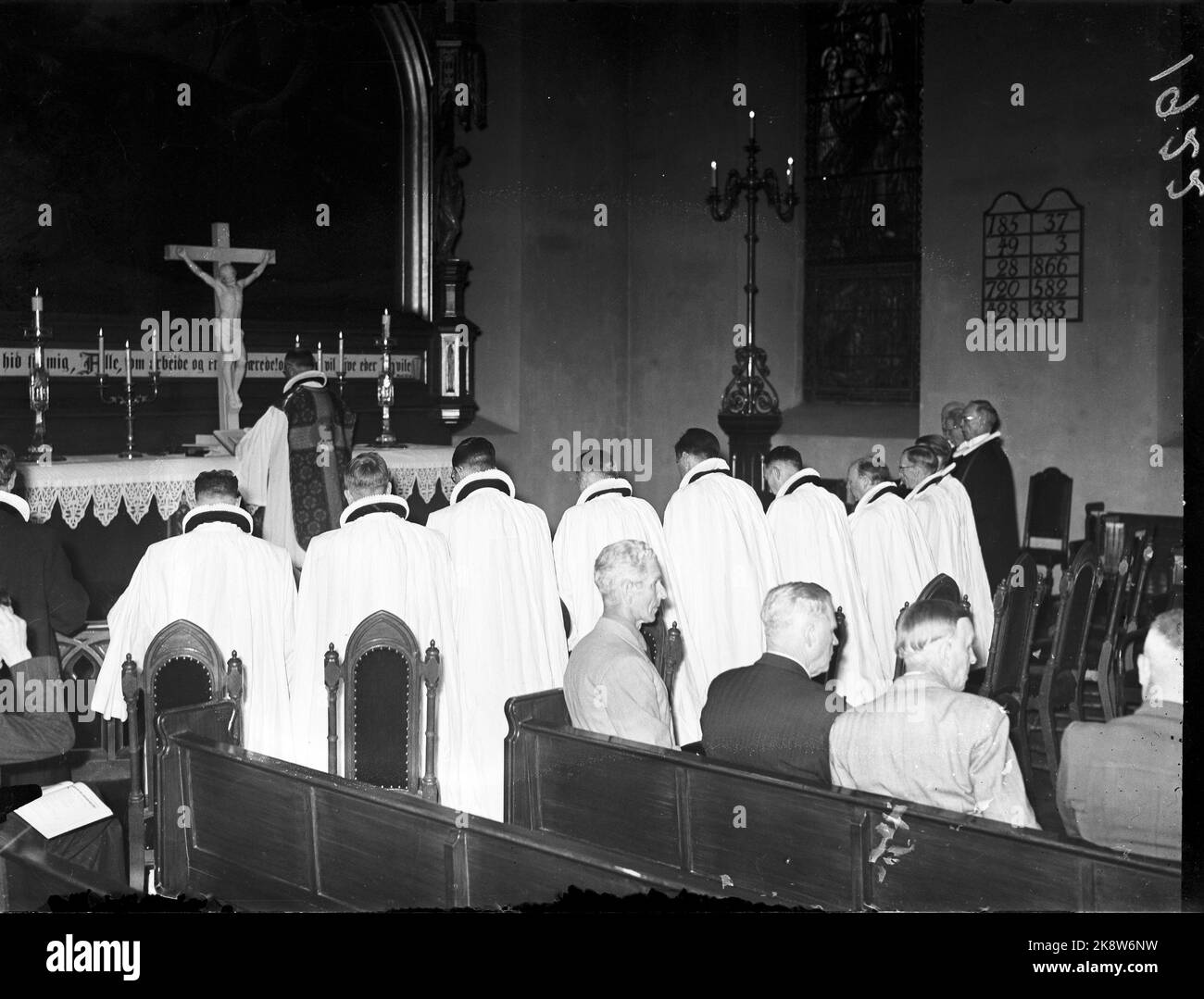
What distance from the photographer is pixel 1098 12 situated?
29.3ft

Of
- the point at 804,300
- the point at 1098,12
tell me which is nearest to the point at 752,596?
the point at 1098,12

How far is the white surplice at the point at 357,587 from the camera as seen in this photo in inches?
223

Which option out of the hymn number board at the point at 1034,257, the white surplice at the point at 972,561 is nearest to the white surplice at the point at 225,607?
the white surplice at the point at 972,561

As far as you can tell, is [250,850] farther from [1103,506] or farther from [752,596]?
[1103,506]

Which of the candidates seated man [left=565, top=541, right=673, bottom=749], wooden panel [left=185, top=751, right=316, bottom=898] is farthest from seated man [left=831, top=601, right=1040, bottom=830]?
wooden panel [left=185, top=751, right=316, bottom=898]

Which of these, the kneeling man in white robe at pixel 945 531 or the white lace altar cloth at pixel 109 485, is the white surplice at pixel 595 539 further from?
the white lace altar cloth at pixel 109 485

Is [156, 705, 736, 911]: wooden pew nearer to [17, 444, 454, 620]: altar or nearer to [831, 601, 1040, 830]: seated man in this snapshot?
[831, 601, 1040, 830]: seated man

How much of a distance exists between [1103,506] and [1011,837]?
5.61m

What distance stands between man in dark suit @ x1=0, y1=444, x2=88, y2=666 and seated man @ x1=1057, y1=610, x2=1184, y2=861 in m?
3.70

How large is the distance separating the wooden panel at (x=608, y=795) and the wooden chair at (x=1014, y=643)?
2143 millimetres

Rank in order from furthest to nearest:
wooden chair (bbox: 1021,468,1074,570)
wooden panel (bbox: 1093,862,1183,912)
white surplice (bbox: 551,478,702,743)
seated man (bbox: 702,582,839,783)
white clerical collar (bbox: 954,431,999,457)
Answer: wooden chair (bbox: 1021,468,1074,570) → white clerical collar (bbox: 954,431,999,457) → white surplice (bbox: 551,478,702,743) → seated man (bbox: 702,582,839,783) → wooden panel (bbox: 1093,862,1183,912)

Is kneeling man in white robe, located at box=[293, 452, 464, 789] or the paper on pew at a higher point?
kneeling man in white robe, located at box=[293, 452, 464, 789]

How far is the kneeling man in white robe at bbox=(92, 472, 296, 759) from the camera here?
5.30 m

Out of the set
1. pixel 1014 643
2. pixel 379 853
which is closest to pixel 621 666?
pixel 379 853
